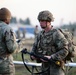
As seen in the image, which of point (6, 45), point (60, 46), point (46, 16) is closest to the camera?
point (60, 46)

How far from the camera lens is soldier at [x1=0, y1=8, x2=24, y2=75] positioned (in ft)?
21.8

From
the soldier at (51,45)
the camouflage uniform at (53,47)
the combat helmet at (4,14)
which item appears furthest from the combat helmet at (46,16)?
the combat helmet at (4,14)

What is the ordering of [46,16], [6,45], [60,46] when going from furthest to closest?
[6,45]
[46,16]
[60,46]

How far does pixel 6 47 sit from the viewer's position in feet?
22.1

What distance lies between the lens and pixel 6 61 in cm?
675

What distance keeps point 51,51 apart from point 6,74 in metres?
0.89

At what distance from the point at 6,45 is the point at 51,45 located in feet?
2.52

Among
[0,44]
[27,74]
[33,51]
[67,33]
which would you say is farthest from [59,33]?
[27,74]

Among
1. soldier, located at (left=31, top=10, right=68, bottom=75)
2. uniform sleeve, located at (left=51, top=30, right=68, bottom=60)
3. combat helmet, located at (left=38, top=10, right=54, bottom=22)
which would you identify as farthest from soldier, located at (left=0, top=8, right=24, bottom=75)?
uniform sleeve, located at (left=51, top=30, right=68, bottom=60)

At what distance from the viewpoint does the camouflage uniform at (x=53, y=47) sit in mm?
6477

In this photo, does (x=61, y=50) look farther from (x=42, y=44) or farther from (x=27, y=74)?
(x=27, y=74)

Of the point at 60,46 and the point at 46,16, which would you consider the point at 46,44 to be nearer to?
the point at 60,46

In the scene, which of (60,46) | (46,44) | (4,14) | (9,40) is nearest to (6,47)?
(9,40)

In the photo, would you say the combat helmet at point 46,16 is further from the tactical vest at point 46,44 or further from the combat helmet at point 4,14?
the combat helmet at point 4,14
